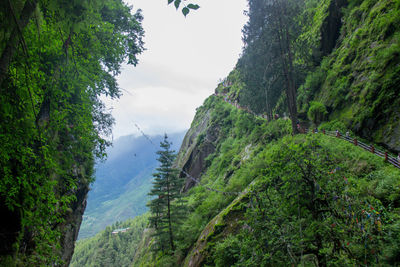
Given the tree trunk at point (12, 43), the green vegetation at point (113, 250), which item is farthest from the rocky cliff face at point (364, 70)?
the green vegetation at point (113, 250)

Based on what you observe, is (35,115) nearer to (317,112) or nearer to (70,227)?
(70,227)

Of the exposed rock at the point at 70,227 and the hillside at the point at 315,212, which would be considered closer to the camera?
the hillside at the point at 315,212

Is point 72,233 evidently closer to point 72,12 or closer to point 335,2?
point 72,12

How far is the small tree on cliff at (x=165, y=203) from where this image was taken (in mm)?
Result: 14250

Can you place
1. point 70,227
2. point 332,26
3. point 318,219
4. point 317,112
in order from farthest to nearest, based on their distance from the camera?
1. point 332,26
2. point 317,112
3. point 70,227
4. point 318,219

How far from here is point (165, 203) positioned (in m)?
15.2

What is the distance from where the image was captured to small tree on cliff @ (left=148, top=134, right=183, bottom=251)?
14.2 metres

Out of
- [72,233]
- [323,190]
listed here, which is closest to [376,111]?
[323,190]

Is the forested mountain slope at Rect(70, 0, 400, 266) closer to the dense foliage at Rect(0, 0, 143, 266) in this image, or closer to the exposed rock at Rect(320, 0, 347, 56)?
the exposed rock at Rect(320, 0, 347, 56)

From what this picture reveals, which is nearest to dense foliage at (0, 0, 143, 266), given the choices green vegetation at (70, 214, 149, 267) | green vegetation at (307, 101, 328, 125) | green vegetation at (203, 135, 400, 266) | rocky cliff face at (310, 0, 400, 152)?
green vegetation at (203, 135, 400, 266)

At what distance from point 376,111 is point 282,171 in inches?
335

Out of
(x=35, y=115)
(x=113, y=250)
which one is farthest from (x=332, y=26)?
(x=113, y=250)

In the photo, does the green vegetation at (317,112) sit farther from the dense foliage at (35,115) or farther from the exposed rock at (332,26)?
the dense foliage at (35,115)

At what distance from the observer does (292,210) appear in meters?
5.39
